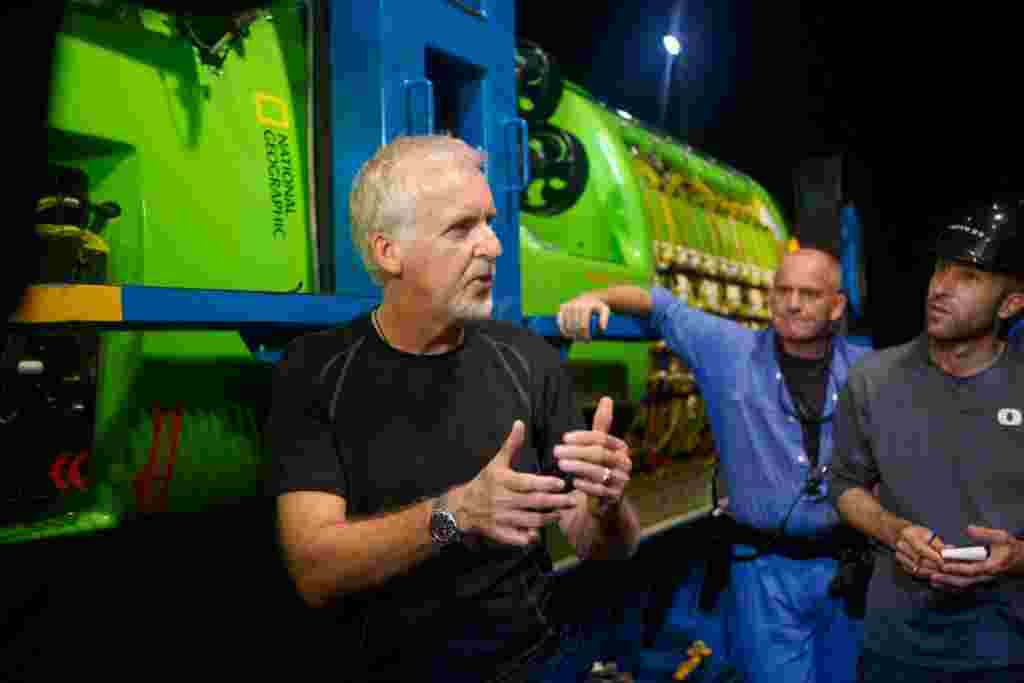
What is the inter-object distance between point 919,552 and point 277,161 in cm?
199

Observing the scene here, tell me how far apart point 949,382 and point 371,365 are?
174cm

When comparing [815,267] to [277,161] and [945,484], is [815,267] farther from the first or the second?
[277,161]

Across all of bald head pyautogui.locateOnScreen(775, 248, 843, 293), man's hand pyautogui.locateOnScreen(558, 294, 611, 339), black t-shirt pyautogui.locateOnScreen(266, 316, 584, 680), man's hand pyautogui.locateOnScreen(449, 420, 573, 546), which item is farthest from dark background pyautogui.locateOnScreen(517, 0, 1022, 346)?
man's hand pyautogui.locateOnScreen(449, 420, 573, 546)

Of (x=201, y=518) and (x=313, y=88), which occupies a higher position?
(x=313, y=88)

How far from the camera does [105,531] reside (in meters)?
1.84

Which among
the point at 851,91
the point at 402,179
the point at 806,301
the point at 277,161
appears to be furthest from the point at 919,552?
the point at 851,91

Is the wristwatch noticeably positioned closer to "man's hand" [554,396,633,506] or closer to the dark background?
"man's hand" [554,396,633,506]

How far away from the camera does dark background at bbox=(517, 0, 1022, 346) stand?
6.81 meters

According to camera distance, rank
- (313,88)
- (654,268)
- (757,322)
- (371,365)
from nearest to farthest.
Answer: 1. (371,365)
2. (313,88)
3. (654,268)
4. (757,322)

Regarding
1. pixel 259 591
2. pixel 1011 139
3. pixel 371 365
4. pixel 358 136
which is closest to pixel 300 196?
pixel 358 136

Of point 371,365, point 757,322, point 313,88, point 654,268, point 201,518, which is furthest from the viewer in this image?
point 757,322

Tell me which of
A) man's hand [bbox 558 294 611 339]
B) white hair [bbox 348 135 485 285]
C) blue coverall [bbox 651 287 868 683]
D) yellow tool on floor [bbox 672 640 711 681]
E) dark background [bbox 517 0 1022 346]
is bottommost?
yellow tool on floor [bbox 672 640 711 681]

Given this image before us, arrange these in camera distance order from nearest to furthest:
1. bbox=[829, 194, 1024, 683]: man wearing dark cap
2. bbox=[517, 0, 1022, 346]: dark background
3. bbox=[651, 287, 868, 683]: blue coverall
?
bbox=[829, 194, 1024, 683]: man wearing dark cap < bbox=[651, 287, 868, 683]: blue coverall < bbox=[517, 0, 1022, 346]: dark background

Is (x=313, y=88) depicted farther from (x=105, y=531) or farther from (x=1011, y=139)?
(x=1011, y=139)
